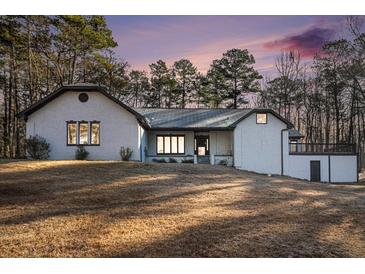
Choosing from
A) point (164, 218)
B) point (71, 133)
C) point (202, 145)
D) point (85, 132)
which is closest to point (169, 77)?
point (202, 145)

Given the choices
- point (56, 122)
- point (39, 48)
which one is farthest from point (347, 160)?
point (39, 48)

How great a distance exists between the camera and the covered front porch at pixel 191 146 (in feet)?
70.6

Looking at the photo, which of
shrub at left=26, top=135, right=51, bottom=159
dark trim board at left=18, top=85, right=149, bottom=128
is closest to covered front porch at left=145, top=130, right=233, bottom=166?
dark trim board at left=18, top=85, right=149, bottom=128

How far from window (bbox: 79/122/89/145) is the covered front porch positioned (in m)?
4.77

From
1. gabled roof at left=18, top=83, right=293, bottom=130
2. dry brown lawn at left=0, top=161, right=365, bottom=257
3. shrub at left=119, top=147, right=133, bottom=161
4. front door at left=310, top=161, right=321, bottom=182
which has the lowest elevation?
front door at left=310, top=161, right=321, bottom=182

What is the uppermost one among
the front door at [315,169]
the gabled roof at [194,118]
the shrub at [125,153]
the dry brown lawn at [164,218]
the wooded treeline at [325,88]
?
the wooded treeline at [325,88]

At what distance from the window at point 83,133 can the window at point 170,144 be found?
5748mm

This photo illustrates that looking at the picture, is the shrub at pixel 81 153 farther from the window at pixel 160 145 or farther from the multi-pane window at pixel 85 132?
the window at pixel 160 145

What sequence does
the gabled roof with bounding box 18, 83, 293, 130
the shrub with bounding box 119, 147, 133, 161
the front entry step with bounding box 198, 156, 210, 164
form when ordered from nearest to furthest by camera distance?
the shrub with bounding box 119, 147, 133, 161 → the gabled roof with bounding box 18, 83, 293, 130 → the front entry step with bounding box 198, 156, 210, 164

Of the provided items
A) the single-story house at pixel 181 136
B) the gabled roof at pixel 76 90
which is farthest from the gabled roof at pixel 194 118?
the gabled roof at pixel 76 90

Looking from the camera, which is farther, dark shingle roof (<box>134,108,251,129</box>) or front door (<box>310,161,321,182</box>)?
front door (<box>310,161,321,182</box>)

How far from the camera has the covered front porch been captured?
21.5 m

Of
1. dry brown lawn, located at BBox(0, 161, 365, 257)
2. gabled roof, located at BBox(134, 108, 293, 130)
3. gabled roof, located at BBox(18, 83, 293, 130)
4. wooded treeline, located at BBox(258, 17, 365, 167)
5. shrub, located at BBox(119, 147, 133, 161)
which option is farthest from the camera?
wooded treeline, located at BBox(258, 17, 365, 167)

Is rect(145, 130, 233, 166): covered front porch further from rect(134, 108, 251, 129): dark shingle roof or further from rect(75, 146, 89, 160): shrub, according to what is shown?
rect(75, 146, 89, 160): shrub
